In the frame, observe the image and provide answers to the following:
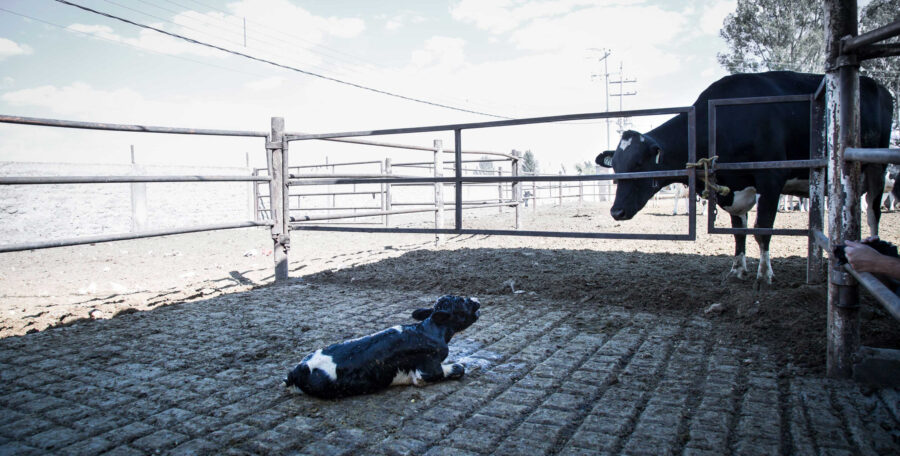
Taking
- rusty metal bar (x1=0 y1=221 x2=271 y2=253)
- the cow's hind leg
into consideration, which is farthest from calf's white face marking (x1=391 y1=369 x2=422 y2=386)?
the cow's hind leg

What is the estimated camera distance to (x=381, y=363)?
2.23 meters

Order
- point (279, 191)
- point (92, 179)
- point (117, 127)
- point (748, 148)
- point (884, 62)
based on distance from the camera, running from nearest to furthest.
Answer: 1. point (92, 179)
2. point (117, 127)
3. point (748, 148)
4. point (279, 191)
5. point (884, 62)

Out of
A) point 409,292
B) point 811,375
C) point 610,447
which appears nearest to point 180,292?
point 409,292

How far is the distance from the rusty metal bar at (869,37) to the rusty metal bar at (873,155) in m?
0.37

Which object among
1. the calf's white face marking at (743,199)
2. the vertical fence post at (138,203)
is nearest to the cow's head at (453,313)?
the calf's white face marking at (743,199)

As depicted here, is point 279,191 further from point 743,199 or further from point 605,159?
point 743,199

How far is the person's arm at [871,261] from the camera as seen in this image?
5.55 feet

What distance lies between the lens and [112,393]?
7.52 ft

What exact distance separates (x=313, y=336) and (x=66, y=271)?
5900 millimetres

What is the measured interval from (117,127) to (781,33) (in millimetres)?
32179

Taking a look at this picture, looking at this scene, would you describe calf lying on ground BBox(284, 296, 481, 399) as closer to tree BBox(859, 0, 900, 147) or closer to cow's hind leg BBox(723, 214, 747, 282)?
cow's hind leg BBox(723, 214, 747, 282)

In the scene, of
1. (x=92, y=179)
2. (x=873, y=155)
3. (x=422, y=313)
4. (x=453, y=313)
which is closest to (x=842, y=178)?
(x=873, y=155)

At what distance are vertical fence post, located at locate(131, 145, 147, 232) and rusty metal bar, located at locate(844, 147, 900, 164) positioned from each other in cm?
1386

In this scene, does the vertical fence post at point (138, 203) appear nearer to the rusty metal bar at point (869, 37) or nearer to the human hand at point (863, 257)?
the rusty metal bar at point (869, 37)
